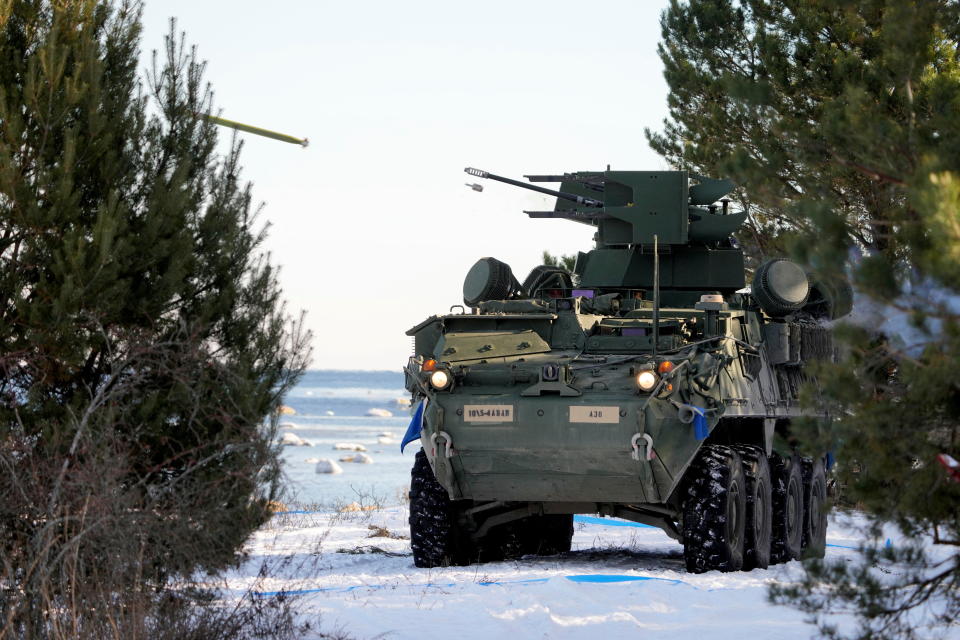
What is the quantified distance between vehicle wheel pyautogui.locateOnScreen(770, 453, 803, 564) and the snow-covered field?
370 millimetres

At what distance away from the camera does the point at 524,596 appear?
33.2 ft

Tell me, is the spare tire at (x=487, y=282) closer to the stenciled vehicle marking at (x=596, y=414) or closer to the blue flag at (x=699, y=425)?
the stenciled vehicle marking at (x=596, y=414)

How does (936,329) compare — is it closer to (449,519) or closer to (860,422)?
(860,422)

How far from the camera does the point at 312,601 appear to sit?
399 inches

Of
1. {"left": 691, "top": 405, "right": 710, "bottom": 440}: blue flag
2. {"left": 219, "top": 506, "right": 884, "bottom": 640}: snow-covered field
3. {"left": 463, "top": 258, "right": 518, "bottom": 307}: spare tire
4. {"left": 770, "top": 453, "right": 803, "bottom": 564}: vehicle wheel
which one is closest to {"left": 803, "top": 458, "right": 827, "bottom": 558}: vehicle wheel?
{"left": 770, "top": 453, "right": 803, "bottom": 564}: vehicle wheel

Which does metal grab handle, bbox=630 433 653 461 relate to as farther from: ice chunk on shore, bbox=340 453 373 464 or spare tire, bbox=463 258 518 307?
ice chunk on shore, bbox=340 453 373 464

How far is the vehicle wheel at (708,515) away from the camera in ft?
39.6

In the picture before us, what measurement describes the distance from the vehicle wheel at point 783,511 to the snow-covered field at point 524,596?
370 mm

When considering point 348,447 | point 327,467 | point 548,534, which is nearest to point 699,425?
point 548,534

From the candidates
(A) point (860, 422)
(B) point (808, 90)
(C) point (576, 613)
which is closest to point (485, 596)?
(C) point (576, 613)

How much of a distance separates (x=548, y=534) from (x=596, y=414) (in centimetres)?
350

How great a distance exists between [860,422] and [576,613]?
3.80 m

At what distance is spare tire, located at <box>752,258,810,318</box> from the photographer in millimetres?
13977

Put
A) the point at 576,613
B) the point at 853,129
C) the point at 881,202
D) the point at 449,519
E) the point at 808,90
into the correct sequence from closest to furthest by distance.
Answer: the point at 853,129, the point at 881,202, the point at 576,613, the point at 449,519, the point at 808,90
